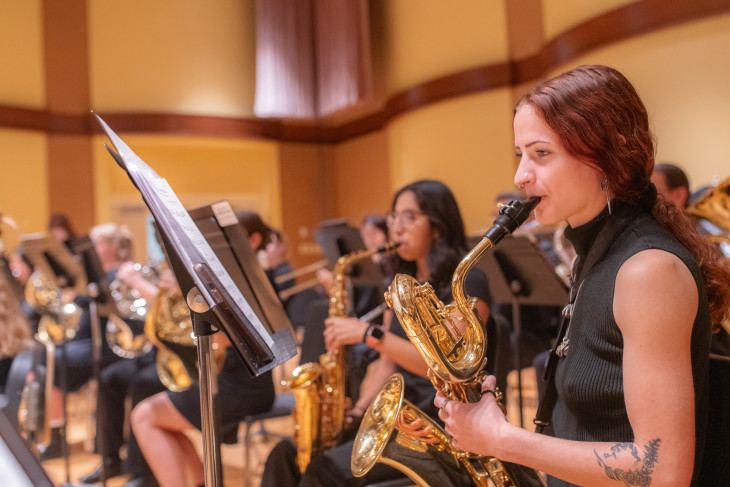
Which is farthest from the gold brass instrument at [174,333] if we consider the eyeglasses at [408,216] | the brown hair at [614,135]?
the brown hair at [614,135]

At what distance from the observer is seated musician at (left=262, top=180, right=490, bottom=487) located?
2146mm

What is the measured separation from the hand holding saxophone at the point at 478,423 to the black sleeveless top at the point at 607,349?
155mm

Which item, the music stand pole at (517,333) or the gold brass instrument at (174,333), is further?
the music stand pole at (517,333)

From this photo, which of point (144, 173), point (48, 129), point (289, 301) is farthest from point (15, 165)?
point (144, 173)

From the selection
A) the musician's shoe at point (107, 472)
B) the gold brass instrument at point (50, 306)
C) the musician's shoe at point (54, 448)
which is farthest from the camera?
the musician's shoe at point (54, 448)

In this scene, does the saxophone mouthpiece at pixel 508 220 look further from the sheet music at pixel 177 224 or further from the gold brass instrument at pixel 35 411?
the gold brass instrument at pixel 35 411

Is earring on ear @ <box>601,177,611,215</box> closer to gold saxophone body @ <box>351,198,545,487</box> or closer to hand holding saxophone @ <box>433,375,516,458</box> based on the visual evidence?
gold saxophone body @ <box>351,198,545,487</box>

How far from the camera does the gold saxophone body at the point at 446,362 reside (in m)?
1.44

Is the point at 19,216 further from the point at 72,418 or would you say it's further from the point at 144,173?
the point at 144,173

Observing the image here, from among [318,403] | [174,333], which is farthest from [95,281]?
[318,403]

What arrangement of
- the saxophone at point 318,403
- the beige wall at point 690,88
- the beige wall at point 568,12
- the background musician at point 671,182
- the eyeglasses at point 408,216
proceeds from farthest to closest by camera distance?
the beige wall at point 568,12, the beige wall at point 690,88, the background musician at point 671,182, the eyeglasses at point 408,216, the saxophone at point 318,403

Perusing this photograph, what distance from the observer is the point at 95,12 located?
28.2 feet

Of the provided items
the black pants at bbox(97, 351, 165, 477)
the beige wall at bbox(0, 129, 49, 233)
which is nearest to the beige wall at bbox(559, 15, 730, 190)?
the black pants at bbox(97, 351, 165, 477)

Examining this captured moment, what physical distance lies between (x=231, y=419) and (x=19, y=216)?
648cm
